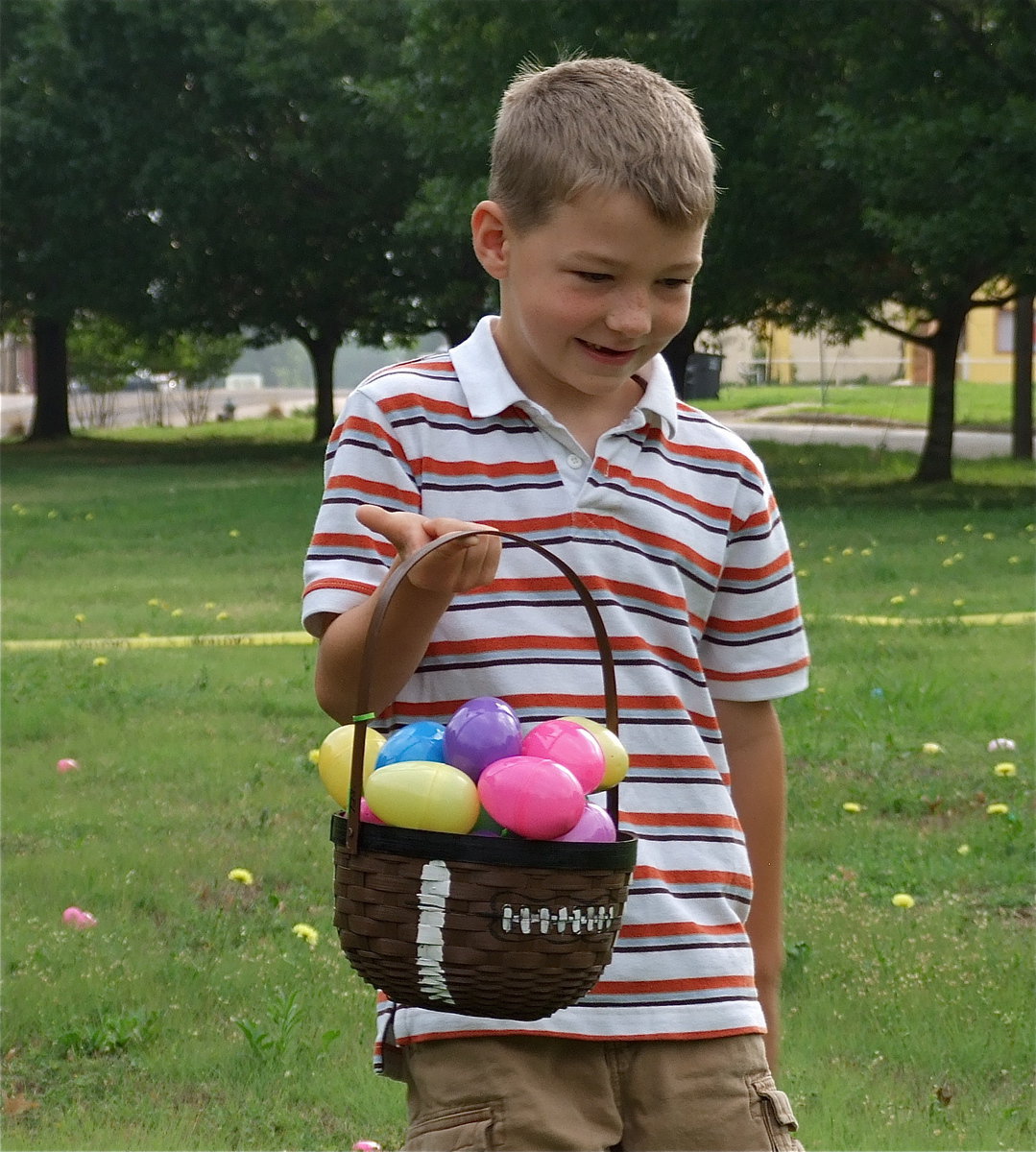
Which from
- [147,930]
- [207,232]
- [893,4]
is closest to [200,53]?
[207,232]

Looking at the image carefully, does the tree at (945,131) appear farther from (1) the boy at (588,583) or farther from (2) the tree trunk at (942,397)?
(1) the boy at (588,583)

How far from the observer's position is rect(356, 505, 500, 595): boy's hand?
185cm

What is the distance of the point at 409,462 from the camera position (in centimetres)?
219

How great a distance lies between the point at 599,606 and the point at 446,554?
37 centimetres

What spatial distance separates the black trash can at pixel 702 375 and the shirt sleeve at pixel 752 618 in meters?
24.1

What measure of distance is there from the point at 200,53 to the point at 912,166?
15554 millimetres

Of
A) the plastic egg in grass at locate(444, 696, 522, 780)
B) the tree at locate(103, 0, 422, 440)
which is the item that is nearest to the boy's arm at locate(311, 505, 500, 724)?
the plastic egg in grass at locate(444, 696, 522, 780)

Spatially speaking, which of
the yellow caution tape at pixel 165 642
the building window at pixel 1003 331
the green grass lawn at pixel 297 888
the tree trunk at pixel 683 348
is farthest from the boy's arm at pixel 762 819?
the building window at pixel 1003 331

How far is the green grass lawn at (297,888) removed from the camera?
3.73m

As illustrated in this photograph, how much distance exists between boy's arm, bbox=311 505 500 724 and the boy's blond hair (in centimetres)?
46

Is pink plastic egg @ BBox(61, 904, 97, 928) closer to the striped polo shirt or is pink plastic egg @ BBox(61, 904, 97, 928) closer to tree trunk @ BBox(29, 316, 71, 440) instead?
the striped polo shirt

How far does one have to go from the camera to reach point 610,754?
1.95 m

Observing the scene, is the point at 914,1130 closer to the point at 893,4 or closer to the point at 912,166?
the point at 912,166

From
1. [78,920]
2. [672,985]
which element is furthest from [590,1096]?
[78,920]
